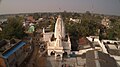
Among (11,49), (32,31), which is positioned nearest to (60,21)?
(11,49)

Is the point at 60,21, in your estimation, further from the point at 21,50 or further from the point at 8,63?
the point at 8,63

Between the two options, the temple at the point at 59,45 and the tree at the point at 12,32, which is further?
the tree at the point at 12,32

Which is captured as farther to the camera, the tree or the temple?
the tree

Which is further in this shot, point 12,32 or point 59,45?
point 12,32

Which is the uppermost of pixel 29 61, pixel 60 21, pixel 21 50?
pixel 60 21

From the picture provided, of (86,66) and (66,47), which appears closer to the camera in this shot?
(86,66)

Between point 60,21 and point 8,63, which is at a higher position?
point 60,21

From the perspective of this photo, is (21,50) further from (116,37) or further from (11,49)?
(116,37)

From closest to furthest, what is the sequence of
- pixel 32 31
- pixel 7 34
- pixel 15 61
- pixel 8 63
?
pixel 8 63 → pixel 15 61 → pixel 7 34 → pixel 32 31

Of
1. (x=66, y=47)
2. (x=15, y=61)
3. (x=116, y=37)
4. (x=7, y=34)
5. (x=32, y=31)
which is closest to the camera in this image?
(x=15, y=61)
